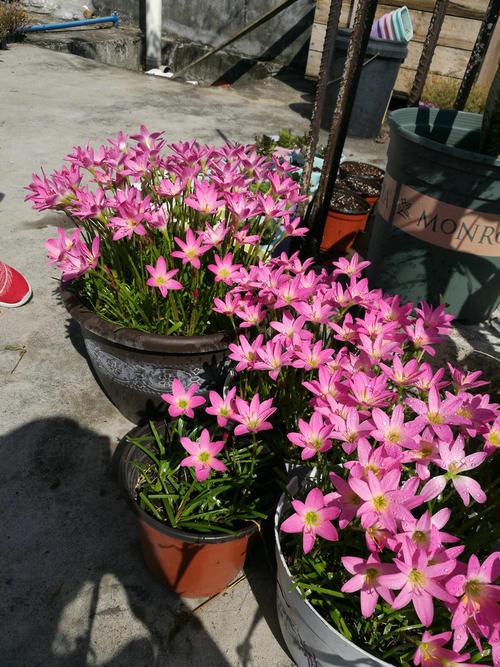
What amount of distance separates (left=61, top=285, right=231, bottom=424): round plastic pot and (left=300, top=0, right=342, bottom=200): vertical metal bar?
4.64ft

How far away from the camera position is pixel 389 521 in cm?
92

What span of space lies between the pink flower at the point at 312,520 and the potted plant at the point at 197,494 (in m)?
0.29

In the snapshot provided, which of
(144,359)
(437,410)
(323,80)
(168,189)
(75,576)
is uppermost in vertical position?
(323,80)

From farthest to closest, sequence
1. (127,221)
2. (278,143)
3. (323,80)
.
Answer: (278,143)
(323,80)
(127,221)

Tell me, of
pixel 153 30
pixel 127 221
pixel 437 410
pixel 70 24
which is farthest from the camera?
pixel 70 24

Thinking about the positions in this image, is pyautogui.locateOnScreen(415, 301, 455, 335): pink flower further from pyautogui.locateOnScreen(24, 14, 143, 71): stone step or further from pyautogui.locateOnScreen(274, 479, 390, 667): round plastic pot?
pyautogui.locateOnScreen(24, 14, 143, 71): stone step

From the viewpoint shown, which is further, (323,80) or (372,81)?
(372,81)

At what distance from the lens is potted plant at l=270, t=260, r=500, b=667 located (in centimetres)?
89

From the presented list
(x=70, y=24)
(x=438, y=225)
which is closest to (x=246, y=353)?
(x=438, y=225)

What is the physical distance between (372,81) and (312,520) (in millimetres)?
6113

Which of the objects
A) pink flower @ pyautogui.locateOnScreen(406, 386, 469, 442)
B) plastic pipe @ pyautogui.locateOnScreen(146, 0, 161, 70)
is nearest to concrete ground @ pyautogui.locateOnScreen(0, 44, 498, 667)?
pink flower @ pyautogui.locateOnScreen(406, 386, 469, 442)

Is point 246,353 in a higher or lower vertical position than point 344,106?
lower

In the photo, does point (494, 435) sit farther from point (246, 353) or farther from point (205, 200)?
point (205, 200)

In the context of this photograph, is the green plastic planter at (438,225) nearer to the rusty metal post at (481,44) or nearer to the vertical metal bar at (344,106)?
the vertical metal bar at (344,106)
